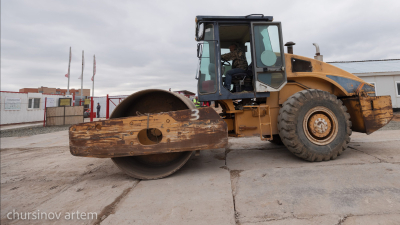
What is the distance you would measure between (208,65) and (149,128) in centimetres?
148

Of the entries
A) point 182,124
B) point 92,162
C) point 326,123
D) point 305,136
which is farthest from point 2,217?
point 326,123

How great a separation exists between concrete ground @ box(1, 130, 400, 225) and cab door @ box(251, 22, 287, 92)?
1.36 metres

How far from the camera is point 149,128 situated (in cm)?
281

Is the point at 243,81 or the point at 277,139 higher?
the point at 243,81

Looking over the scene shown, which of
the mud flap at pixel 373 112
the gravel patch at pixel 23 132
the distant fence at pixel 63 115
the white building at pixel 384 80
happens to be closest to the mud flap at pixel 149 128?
the mud flap at pixel 373 112

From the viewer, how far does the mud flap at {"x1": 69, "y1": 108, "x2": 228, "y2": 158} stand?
9.07 feet

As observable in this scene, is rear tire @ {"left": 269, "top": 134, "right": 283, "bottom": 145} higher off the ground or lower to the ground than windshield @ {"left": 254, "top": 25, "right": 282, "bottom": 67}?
lower

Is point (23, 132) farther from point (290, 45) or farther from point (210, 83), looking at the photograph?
point (290, 45)

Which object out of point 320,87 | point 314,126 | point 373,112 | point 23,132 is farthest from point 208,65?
point 23,132

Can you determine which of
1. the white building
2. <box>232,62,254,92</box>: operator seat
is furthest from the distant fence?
the white building

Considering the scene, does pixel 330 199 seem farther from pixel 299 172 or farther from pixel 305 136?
pixel 305 136

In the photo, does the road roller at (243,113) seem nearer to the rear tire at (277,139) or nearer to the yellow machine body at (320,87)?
the yellow machine body at (320,87)

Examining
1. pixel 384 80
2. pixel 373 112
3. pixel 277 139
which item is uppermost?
pixel 384 80

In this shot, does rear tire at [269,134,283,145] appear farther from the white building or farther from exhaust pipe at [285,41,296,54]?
the white building
